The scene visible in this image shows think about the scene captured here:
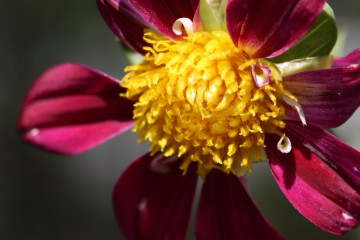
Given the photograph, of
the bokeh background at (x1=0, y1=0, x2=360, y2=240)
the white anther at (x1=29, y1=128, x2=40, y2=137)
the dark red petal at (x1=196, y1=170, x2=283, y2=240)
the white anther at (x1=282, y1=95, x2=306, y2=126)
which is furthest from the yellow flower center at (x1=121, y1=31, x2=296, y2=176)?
the bokeh background at (x1=0, y1=0, x2=360, y2=240)

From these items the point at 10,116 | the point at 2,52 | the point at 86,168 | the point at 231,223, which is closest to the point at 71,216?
the point at 86,168

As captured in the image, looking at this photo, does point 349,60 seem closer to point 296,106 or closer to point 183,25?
point 296,106

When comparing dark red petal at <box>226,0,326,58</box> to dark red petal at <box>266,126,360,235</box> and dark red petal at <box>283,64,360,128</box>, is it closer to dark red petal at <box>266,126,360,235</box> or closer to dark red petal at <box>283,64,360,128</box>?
dark red petal at <box>283,64,360,128</box>

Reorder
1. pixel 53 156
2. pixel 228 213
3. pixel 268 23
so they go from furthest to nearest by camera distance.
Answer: pixel 53 156 → pixel 228 213 → pixel 268 23

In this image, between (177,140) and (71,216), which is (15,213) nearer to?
(71,216)

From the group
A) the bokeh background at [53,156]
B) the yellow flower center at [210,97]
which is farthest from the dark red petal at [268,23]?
the bokeh background at [53,156]

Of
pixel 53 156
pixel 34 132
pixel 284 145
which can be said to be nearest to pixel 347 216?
pixel 284 145

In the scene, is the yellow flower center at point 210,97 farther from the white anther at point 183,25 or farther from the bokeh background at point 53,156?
the bokeh background at point 53,156
